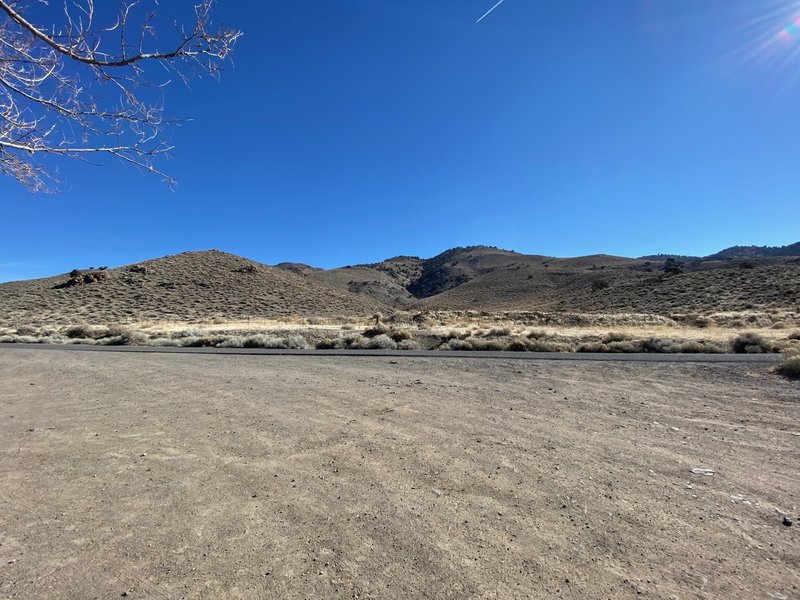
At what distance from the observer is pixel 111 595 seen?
278 centimetres

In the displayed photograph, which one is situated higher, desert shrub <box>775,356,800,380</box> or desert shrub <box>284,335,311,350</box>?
desert shrub <box>284,335,311,350</box>

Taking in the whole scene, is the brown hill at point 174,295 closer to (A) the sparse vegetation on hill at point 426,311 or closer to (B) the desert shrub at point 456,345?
(A) the sparse vegetation on hill at point 426,311

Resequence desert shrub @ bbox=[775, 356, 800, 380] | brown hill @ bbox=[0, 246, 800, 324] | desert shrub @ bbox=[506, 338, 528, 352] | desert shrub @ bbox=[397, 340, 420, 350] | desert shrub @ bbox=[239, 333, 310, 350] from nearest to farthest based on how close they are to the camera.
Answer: desert shrub @ bbox=[775, 356, 800, 380]
desert shrub @ bbox=[506, 338, 528, 352]
desert shrub @ bbox=[397, 340, 420, 350]
desert shrub @ bbox=[239, 333, 310, 350]
brown hill @ bbox=[0, 246, 800, 324]

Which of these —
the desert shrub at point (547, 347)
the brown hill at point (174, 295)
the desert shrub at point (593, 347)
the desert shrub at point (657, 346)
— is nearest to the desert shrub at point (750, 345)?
the desert shrub at point (657, 346)

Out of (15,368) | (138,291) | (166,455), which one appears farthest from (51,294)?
(166,455)

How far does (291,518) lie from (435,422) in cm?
353

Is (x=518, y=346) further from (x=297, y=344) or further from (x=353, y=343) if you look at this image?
(x=297, y=344)

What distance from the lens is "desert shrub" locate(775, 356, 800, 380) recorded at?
1070cm

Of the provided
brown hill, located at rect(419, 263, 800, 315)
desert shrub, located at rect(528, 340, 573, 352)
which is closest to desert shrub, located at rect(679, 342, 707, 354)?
desert shrub, located at rect(528, 340, 573, 352)

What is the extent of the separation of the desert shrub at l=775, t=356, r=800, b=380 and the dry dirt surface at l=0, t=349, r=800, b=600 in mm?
2694

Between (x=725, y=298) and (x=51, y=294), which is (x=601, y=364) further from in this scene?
(x=51, y=294)

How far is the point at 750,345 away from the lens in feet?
58.6

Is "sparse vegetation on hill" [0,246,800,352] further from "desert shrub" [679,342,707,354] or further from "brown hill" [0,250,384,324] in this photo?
"brown hill" [0,250,384,324]

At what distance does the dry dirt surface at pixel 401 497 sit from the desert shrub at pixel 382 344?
43.0 ft
